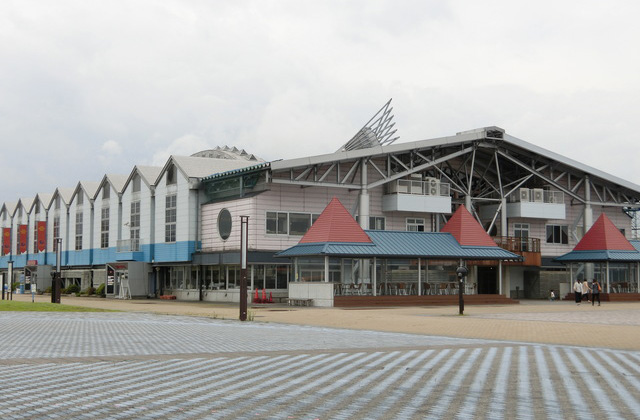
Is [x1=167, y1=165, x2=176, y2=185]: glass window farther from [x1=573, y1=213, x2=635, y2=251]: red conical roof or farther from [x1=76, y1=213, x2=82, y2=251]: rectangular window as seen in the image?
[x1=573, y1=213, x2=635, y2=251]: red conical roof

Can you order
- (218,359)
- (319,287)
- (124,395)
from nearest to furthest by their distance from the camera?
(124,395) < (218,359) < (319,287)

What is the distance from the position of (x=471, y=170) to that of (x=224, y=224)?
17598 millimetres

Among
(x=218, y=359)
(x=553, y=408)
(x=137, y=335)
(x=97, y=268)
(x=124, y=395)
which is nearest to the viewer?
(x=553, y=408)

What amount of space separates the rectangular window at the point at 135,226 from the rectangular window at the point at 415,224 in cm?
1969

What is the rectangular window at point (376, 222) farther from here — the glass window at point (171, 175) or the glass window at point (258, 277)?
the glass window at point (171, 175)

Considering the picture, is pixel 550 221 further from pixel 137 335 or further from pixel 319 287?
pixel 137 335

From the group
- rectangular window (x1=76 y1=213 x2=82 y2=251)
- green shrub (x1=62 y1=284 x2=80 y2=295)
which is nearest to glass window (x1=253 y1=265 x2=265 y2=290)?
green shrub (x1=62 y1=284 x2=80 y2=295)

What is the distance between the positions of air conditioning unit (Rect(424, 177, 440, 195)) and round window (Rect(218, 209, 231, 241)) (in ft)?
45.5

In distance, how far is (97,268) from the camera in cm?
6462

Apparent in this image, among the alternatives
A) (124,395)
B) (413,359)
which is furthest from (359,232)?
(124,395)

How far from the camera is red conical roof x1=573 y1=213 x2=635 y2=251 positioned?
52.5 metres

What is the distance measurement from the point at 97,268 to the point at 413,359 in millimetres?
54612

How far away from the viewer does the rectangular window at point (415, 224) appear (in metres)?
53.6

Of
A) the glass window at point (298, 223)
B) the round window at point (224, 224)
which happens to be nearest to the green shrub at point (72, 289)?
the round window at point (224, 224)
